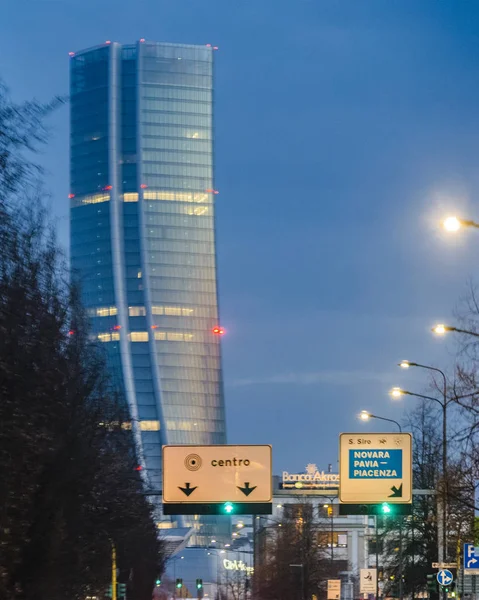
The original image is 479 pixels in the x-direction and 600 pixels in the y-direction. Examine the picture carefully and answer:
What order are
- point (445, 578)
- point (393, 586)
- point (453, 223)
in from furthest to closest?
point (393, 586)
point (445, 578)
point (453, 223)

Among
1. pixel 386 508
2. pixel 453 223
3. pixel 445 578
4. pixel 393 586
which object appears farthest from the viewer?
pixel 393 586

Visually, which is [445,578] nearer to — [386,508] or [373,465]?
[386,508]

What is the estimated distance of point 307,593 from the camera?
3755 inches

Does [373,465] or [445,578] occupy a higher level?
[373,465]

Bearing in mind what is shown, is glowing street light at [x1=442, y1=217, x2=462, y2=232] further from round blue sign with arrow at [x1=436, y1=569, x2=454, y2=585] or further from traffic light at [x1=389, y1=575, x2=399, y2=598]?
traffic light at [x1=389, y1=575, x2=399, y2=598]

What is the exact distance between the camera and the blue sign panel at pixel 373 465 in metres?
37.7

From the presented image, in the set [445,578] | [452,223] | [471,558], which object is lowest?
[445,578]

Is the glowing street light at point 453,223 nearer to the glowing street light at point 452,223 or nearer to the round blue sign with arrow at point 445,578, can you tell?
the glowing street light at point 452,223


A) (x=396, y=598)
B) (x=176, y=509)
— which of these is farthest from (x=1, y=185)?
(x=396, y=598)

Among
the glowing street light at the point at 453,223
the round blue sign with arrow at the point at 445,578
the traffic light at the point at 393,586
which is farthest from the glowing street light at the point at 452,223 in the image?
the traffic light at the point at 393,586

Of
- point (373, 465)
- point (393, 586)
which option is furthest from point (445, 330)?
point (393, 586)

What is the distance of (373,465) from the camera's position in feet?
124

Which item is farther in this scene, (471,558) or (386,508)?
(471,558)

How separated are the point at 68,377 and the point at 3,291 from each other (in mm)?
10618
